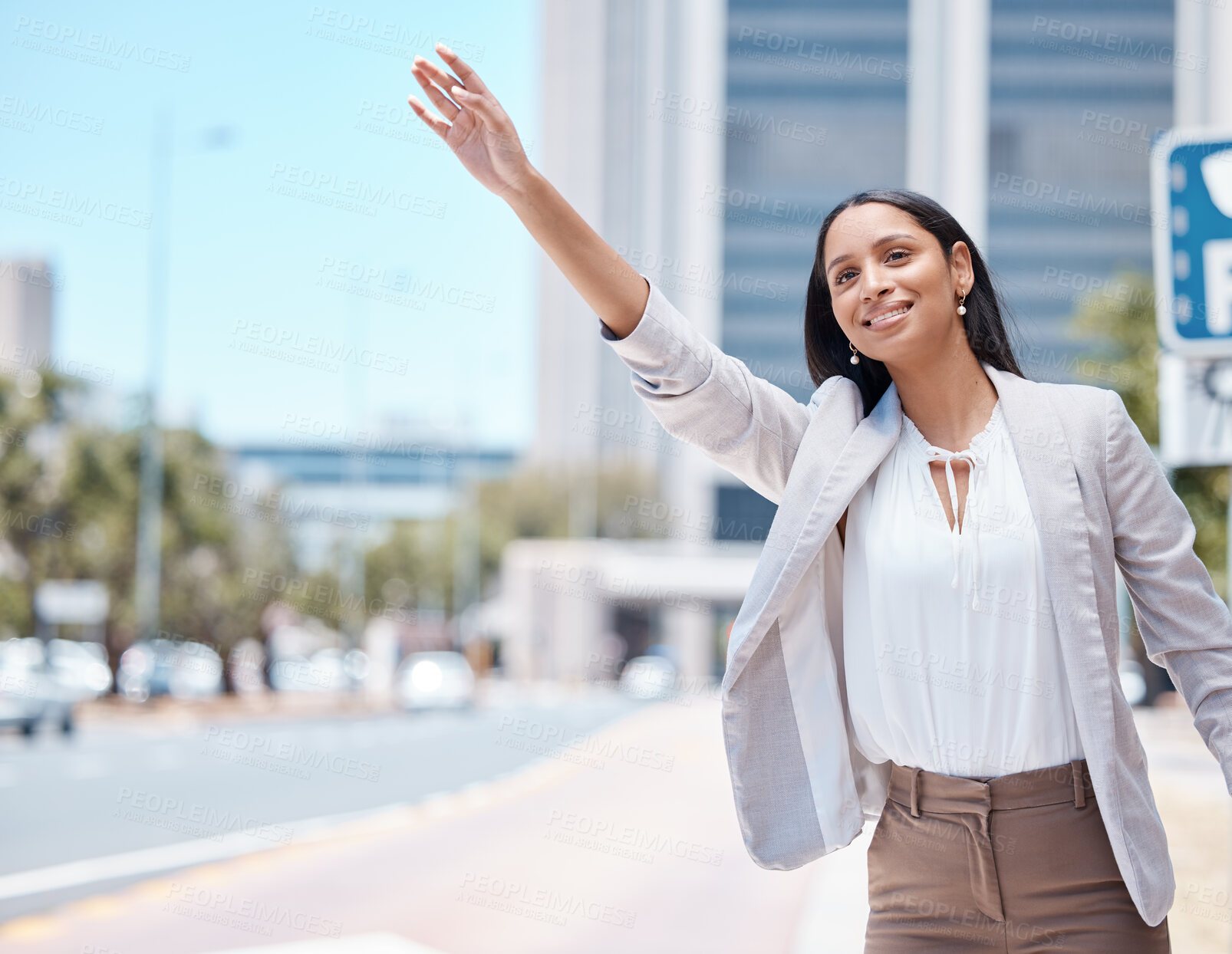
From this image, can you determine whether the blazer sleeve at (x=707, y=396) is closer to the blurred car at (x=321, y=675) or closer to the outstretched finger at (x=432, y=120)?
the outstretched finger at (x=432, y=120)

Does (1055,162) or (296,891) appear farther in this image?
(1055,162)

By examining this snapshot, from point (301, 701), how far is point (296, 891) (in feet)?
101

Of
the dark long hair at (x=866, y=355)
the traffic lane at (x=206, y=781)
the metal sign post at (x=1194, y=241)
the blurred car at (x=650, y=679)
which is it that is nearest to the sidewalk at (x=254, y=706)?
the traffic lane at (x=206, y=781)

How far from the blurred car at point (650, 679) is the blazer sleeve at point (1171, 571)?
4607cm

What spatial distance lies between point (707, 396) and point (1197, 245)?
7.19 feet

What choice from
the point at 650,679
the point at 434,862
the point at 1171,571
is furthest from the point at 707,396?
the point at 650,679

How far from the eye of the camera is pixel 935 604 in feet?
6.56

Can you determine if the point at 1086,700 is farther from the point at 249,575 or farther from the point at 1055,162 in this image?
the point at 1055,162

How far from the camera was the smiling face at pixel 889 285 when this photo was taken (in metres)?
2.14

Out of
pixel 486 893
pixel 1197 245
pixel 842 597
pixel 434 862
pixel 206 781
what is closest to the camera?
pixel 842 597

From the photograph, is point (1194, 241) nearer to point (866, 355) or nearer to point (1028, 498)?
point (866, 355)

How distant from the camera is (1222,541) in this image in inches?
636

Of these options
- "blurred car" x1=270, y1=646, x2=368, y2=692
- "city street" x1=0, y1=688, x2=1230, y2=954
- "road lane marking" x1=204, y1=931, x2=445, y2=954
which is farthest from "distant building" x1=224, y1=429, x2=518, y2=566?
"road lane marking" x1=204, y1=931, x2=445, y2=954

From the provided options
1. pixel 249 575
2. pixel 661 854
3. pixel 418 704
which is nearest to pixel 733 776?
pixel 661 854
